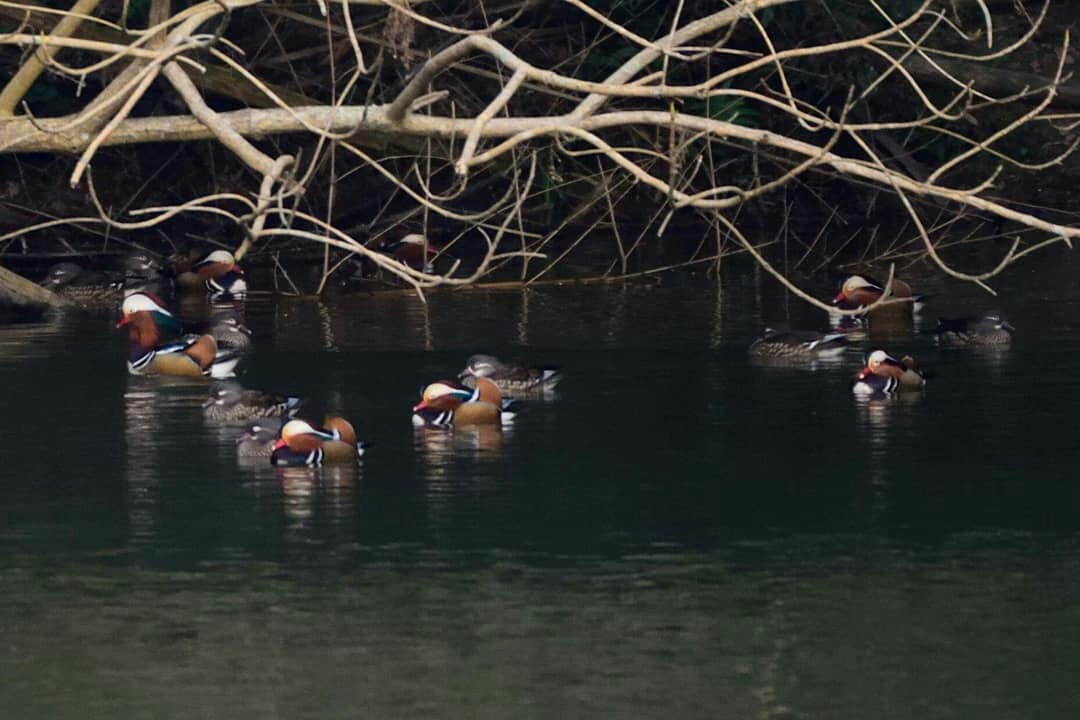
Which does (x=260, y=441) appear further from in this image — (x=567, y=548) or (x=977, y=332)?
(x=977, y=332)

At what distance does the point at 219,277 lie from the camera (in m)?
22.2

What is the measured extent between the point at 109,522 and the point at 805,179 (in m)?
14.5

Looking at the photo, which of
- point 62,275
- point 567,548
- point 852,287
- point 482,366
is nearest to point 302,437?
point 567,548

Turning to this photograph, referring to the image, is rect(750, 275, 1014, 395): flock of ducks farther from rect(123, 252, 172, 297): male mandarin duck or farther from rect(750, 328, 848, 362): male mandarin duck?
rect(123, 252, 172, 297): male mandarin duck

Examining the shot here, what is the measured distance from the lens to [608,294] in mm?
21156

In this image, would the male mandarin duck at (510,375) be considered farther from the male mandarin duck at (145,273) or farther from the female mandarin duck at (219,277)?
the male mandarin duck at (145,273)

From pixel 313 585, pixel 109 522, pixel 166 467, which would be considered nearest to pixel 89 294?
pixel 166 467

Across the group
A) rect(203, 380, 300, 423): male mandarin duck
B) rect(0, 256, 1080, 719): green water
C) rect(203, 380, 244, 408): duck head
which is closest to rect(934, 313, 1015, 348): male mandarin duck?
rect(0, 256, 1080, 719): green water

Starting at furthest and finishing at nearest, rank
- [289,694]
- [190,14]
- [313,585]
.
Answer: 1. [190,14]
2. [313,585]
3. [289,694]

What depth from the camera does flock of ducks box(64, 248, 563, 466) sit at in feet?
44.2

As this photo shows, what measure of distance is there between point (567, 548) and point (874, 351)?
5.30 m

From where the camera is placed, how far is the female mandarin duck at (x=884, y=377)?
15.6 m

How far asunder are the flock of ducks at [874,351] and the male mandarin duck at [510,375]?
1875mm

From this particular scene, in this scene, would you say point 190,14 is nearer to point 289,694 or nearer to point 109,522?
point 109,522
